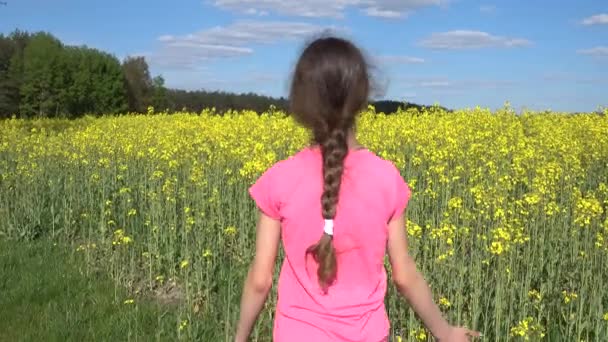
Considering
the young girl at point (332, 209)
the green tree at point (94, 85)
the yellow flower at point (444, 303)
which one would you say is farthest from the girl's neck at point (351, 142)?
the green tree at point (94, 85)

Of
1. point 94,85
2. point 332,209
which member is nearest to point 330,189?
point 332,209

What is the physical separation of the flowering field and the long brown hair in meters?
2.25

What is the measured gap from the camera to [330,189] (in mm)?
2338

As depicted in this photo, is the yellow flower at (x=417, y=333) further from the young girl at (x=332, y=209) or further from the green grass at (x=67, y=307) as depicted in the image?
the young girl at (x=332, y=209)

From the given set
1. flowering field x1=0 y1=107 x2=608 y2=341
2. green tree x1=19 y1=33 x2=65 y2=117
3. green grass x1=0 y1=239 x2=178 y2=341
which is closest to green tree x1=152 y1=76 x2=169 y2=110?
green tree x1=19 y1=33 x2=65 y2=117

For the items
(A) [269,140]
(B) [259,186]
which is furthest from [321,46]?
(A) [269,140]

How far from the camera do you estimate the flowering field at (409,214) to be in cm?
520

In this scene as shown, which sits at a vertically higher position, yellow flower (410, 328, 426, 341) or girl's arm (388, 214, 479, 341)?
girl's arm (388, 214, 479, 341)

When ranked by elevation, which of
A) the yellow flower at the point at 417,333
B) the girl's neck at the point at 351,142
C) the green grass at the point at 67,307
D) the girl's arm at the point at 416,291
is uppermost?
the girl's neck at the point at 351,142

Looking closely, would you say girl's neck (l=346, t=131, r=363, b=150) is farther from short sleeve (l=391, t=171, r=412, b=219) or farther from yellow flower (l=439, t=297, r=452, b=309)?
yellow flower (l=439, t=297, r=452, b=309)

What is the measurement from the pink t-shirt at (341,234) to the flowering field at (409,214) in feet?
6.87

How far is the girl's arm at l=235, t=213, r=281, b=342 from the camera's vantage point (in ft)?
8.19

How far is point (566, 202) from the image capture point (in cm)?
743

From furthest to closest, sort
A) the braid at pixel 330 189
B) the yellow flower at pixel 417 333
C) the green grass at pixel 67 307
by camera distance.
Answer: the green grass at pixel 67 307
the yellow flower at pixel 417 333
the braid at pixel 330 189
